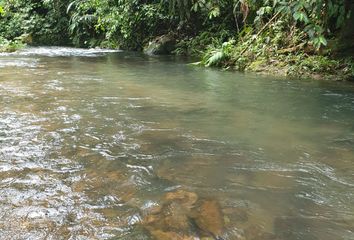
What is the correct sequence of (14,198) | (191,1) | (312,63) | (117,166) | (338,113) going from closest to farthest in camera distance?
1. (14,198)
2. (117,166)
3. (338,113)
4. (312,63)
5. (191,1)

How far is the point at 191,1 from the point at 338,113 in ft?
28.9

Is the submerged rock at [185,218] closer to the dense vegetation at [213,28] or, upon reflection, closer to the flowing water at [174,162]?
the flowing water at [174,162]

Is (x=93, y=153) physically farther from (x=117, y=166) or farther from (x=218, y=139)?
(x=218, y=139)

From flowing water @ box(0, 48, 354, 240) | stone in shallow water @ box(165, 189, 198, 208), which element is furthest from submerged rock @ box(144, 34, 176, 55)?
stone in shallow water @ box(165, 189, 198, 208)

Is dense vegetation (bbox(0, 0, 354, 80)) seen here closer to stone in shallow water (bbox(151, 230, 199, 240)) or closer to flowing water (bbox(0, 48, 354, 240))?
flowing water (bbox(0, 48, 354, 240))

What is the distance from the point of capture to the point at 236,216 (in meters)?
2.20

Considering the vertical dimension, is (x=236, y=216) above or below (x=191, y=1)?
below

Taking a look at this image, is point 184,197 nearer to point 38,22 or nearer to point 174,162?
point 174,162

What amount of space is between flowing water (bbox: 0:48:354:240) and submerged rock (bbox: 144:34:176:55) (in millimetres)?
7986

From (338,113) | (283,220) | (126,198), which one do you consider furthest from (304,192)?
(338,113)

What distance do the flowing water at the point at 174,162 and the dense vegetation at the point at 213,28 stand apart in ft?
6.61

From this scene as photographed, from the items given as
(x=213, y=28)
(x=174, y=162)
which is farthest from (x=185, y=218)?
(x=213, y=28)

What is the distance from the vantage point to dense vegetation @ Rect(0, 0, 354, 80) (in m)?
7.48

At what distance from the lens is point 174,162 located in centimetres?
298
